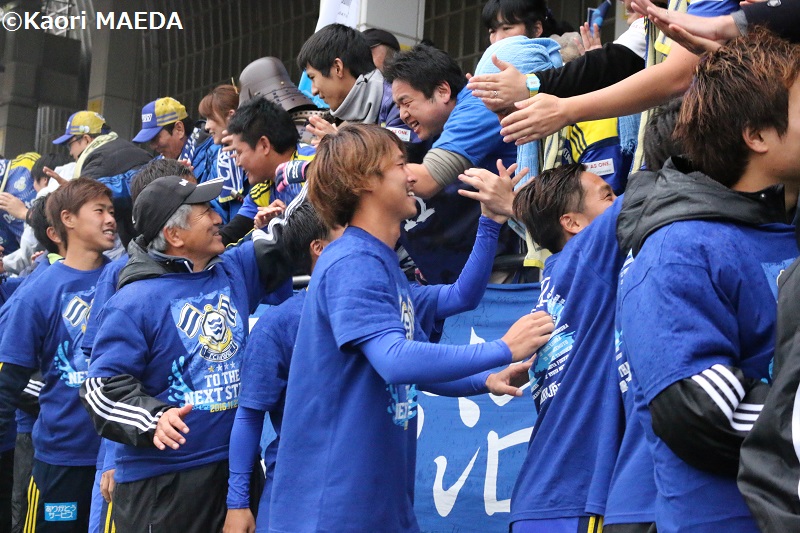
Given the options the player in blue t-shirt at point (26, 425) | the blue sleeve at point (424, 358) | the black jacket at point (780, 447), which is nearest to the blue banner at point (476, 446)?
the blue sleeve at point (424, 358)

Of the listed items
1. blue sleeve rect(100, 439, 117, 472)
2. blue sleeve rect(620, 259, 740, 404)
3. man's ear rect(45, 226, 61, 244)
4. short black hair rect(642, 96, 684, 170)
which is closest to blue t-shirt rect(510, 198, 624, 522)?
short black hair rect(642, 96, 684, 170)

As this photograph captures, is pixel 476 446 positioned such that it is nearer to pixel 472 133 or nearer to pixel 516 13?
pixel 472 133

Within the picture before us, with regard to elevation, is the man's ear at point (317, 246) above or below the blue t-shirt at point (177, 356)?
above

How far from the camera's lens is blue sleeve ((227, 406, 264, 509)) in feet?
13.1

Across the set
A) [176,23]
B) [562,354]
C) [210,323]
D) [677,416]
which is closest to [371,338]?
[562,354]

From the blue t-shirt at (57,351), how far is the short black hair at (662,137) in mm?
3473

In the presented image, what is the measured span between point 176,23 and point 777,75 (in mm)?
12761

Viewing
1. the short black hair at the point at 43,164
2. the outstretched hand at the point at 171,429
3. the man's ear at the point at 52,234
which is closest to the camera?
the outstretched hand at the point at 171,429

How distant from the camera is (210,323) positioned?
4.41m

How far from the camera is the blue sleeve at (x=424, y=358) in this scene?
2.89 meters

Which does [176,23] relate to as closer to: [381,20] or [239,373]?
[381,20]

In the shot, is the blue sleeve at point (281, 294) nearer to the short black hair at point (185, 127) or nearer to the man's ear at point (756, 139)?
the man's ear at point (756, 139)

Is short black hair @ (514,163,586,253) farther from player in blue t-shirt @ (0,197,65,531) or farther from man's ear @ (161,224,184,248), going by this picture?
player in blue t-shirt @ (0,197,65,531)

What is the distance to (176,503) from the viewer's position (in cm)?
421
